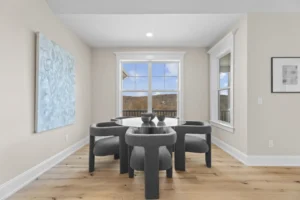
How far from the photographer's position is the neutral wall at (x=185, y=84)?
508cm

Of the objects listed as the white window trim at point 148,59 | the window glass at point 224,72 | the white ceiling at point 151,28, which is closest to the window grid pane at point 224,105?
the window glass at point 224,72

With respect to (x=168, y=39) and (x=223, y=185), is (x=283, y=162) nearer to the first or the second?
(x=223, y=185)

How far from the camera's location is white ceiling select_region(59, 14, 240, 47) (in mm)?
3348

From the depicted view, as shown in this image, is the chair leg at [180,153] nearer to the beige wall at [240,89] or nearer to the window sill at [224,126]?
the beige wall at [240,89]

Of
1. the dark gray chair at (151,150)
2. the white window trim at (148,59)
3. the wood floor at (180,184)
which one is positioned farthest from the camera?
the white window trim at (148,59)

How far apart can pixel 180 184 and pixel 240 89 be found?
1968 millimetres

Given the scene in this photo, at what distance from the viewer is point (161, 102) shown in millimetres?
5258

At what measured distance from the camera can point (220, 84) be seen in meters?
4.65

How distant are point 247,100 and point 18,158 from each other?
10.9 feet

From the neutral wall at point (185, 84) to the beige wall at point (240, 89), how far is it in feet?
4.81

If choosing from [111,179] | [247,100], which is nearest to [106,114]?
[111,179]

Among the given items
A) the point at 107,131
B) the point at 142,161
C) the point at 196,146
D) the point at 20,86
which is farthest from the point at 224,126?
the point at 20,86

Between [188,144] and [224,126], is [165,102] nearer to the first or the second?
[224,126]

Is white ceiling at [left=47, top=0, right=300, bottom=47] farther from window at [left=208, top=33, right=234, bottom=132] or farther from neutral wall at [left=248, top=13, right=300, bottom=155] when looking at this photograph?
window at [left=208, top=33, right=234, bottom=132]
